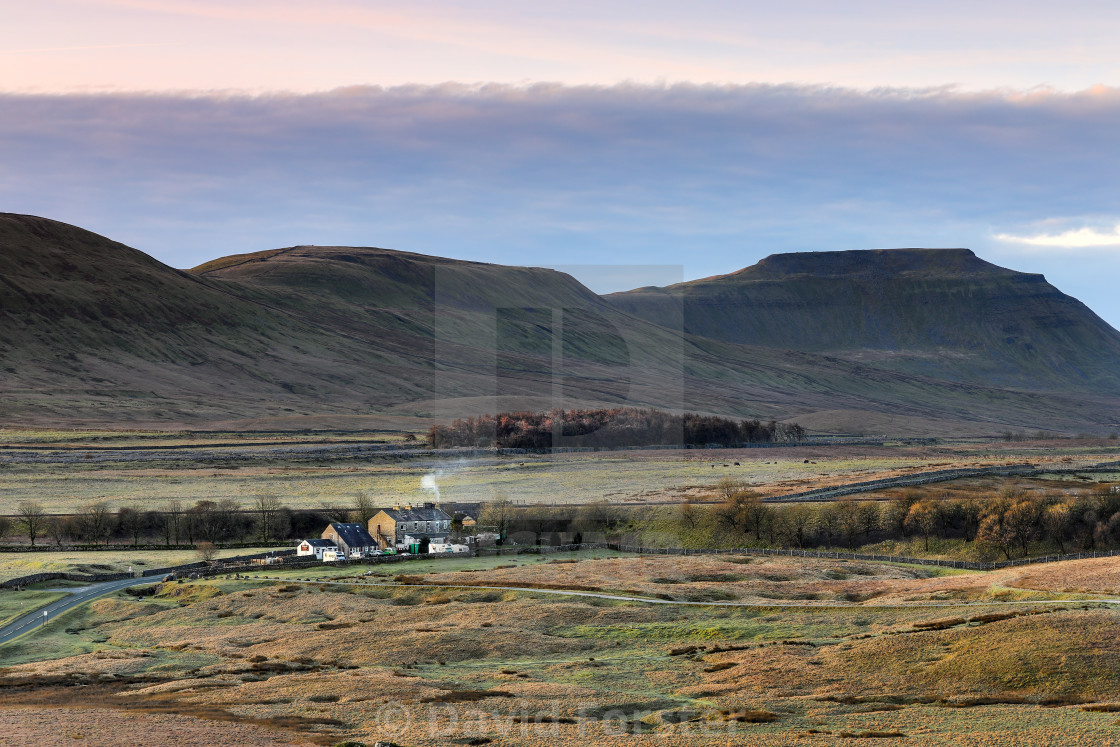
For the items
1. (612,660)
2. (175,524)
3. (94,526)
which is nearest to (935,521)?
(612,660)

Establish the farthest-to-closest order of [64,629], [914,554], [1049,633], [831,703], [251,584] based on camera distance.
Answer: [914,554], [251,584], [64,629], [1049,633], [831,703]

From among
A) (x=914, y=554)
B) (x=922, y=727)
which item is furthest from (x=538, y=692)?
(x=914, y=554)

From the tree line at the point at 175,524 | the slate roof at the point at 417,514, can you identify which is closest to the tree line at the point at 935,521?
the slate roof at the point at 417,514

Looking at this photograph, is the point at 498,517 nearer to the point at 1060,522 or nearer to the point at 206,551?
the point at 206,551

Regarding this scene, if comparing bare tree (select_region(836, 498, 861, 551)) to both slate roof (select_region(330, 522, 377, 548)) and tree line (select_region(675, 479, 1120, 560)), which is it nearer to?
tree line (select_region(675, 479, 1120, 560))

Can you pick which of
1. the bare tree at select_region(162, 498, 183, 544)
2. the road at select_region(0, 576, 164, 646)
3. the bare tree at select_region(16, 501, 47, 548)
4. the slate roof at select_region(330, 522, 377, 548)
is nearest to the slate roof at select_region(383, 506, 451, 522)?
the slate roof at select_region(330, 522, 377, 548)

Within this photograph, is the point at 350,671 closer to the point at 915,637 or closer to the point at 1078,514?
the point at 915,637

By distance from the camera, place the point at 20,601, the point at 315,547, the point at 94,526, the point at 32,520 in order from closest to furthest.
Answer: the point at 20,601, the point at 315,547, the point at 32,520, the point at 94,526
